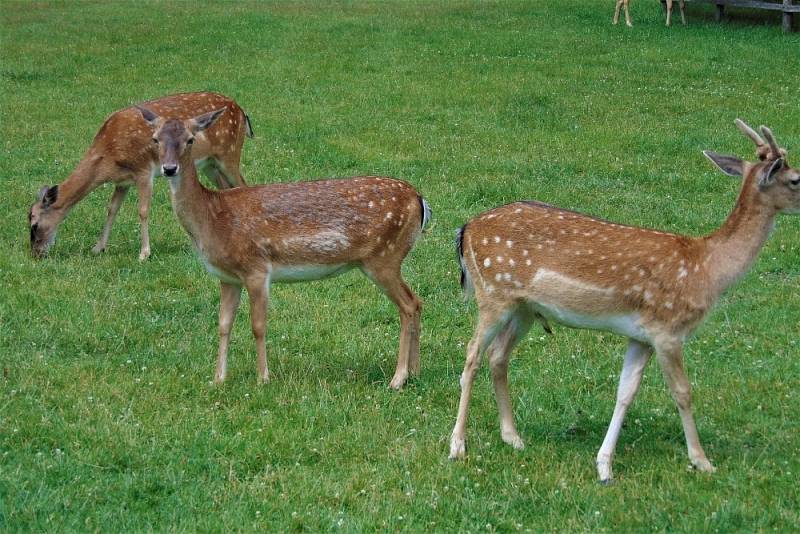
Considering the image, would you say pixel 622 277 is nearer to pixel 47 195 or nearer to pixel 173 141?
pixel 173 141

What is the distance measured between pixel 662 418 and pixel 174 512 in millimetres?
2881

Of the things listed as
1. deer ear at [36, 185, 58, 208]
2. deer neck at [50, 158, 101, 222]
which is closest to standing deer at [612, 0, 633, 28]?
deer neck at [50, 158, 101, 222]

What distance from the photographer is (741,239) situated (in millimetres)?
6426

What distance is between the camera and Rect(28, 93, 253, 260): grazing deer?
11.0 m

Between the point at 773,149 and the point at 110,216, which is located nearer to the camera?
the point at 773,149

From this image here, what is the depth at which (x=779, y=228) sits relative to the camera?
11.2 m

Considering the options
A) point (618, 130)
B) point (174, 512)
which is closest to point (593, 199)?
point (618, 130)

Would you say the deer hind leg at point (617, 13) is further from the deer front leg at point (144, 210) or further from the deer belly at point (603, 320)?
the deer belly at point (603, 320)

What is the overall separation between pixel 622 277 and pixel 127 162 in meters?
6.22

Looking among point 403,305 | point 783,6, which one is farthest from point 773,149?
point 783,6

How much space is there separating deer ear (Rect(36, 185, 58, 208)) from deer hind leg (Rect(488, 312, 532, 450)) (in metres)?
5.74

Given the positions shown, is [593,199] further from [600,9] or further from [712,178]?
[600,9]

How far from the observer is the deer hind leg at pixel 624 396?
6.16 meters

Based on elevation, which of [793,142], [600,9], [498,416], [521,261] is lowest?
[600,9]
